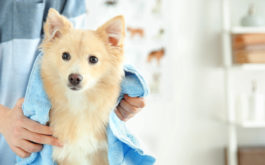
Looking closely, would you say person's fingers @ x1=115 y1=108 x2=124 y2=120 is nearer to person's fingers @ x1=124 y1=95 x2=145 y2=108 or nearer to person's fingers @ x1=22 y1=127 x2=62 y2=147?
person's fingers @ x1=124 y1=95 x2=145 y2=108

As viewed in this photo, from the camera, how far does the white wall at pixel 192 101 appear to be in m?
2.49

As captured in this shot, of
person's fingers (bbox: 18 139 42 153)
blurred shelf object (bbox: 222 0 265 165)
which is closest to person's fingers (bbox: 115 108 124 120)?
person's fingers (bbox: 18 139 42 153)

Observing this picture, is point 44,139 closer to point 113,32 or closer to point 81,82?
point 81,82

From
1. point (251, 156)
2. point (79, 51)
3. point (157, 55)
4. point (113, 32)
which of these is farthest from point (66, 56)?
point (251, 156)

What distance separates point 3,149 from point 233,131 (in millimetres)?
1770

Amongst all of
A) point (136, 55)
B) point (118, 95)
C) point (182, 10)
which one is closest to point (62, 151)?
point (118, 95)

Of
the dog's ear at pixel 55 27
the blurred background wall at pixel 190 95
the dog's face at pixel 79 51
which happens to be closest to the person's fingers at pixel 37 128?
the dog's face at pixel 79 51

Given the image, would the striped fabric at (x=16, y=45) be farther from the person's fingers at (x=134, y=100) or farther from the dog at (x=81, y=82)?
the person's fingers at (x=134, y=100)

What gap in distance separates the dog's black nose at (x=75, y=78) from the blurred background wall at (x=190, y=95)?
1735mm

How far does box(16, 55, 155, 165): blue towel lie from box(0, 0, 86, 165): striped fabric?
0.68 ft

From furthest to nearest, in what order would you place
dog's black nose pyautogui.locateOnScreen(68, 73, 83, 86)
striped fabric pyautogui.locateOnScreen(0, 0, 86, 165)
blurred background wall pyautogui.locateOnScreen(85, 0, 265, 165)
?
blurred background wall pyautogui.locateOnScreen(85, 0, 265, 165)
striped fabric pyautogui.locateOnScreen(0, 0, 86, 165)
dog's black nose pyautogui.locateOnScreen(68, 73, 83, 86)

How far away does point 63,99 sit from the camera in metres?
0.80

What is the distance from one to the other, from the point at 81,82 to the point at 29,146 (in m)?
0.22

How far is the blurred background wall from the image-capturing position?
8.16 ft
